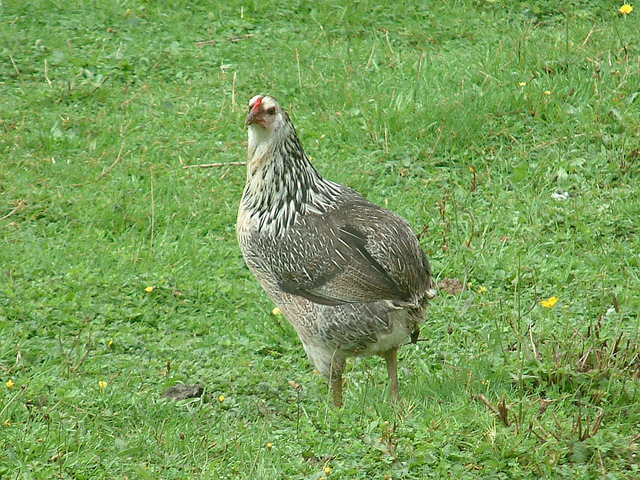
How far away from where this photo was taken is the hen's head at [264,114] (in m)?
5.30

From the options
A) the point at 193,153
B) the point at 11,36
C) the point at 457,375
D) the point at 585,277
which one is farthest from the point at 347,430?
the point at 11,36

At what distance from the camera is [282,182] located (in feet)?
18.1

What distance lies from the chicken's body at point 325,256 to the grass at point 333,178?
37cm

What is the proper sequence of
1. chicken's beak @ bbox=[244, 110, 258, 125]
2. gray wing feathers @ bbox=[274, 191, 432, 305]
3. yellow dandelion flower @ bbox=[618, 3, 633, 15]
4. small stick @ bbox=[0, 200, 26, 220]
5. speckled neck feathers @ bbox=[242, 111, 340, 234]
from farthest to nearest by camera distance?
yellow dandelion flower @ bbox=[618, 3, 633, 15] → small stick @ bbox=[0, 200, 26, 220] → speckled neck feathers @ bbox=[242, 111, 340, 234] → chicken's beak @ bbox=[244, 110, 258, 125] → gray wing feathers @ bbox=[274, 191, 432, 305]

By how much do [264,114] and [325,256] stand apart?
37.4 inches

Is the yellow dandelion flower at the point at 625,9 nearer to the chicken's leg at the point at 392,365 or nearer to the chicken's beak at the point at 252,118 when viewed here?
the chicken's beak at the point at 252,118

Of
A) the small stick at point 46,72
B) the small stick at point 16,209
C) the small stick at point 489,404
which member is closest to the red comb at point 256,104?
the small stick at point 489,404

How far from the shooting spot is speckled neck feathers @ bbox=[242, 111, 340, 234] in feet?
18.0

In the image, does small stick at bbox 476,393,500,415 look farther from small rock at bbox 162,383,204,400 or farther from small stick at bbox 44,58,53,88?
small stick at bbox 44,58,53,88

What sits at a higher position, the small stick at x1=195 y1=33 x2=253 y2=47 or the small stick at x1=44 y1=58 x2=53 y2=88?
the small stick at x1=195 y1=33 x2=253 y2=47

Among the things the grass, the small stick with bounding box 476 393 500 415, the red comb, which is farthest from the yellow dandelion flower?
the small stick with bounding box 476 393 500 415

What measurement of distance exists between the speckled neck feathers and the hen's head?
0.07ft

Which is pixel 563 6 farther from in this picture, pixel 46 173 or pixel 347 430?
pixel 347 430

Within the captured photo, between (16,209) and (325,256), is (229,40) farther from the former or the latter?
(325,256)
